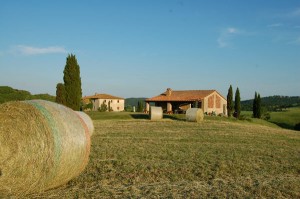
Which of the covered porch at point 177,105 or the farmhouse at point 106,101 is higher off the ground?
the farmhouse at point 106,101

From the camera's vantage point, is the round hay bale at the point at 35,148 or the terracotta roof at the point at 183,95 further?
the terracotta roof at the point at 183,95

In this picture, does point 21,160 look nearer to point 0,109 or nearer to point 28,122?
point 28,122

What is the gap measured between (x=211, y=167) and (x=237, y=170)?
806 millimetres

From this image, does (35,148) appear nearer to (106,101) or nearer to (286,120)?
(286,120)

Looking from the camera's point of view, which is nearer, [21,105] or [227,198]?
[227,198]

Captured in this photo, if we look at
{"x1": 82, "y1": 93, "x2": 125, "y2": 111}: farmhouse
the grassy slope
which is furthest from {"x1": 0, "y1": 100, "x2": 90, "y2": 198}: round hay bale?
{"x1": 82, "y1": 93, "x2": 125, "y2": 111}: farmhouse

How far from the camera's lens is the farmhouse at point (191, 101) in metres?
53.6

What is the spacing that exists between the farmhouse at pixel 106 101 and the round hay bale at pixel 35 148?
75.2m

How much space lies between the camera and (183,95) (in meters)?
57.3

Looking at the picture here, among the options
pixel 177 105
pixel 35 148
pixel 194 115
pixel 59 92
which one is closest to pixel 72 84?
pixel 59 92

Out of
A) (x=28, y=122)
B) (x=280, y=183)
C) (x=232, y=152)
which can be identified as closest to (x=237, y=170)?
(x=280, y=183)

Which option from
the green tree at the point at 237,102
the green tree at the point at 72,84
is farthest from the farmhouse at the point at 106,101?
the green tree at the point at 72,84

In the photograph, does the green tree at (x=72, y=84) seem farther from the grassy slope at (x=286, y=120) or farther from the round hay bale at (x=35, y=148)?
the round hay bale at (x=35, y=148)

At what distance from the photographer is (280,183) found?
354 inches
